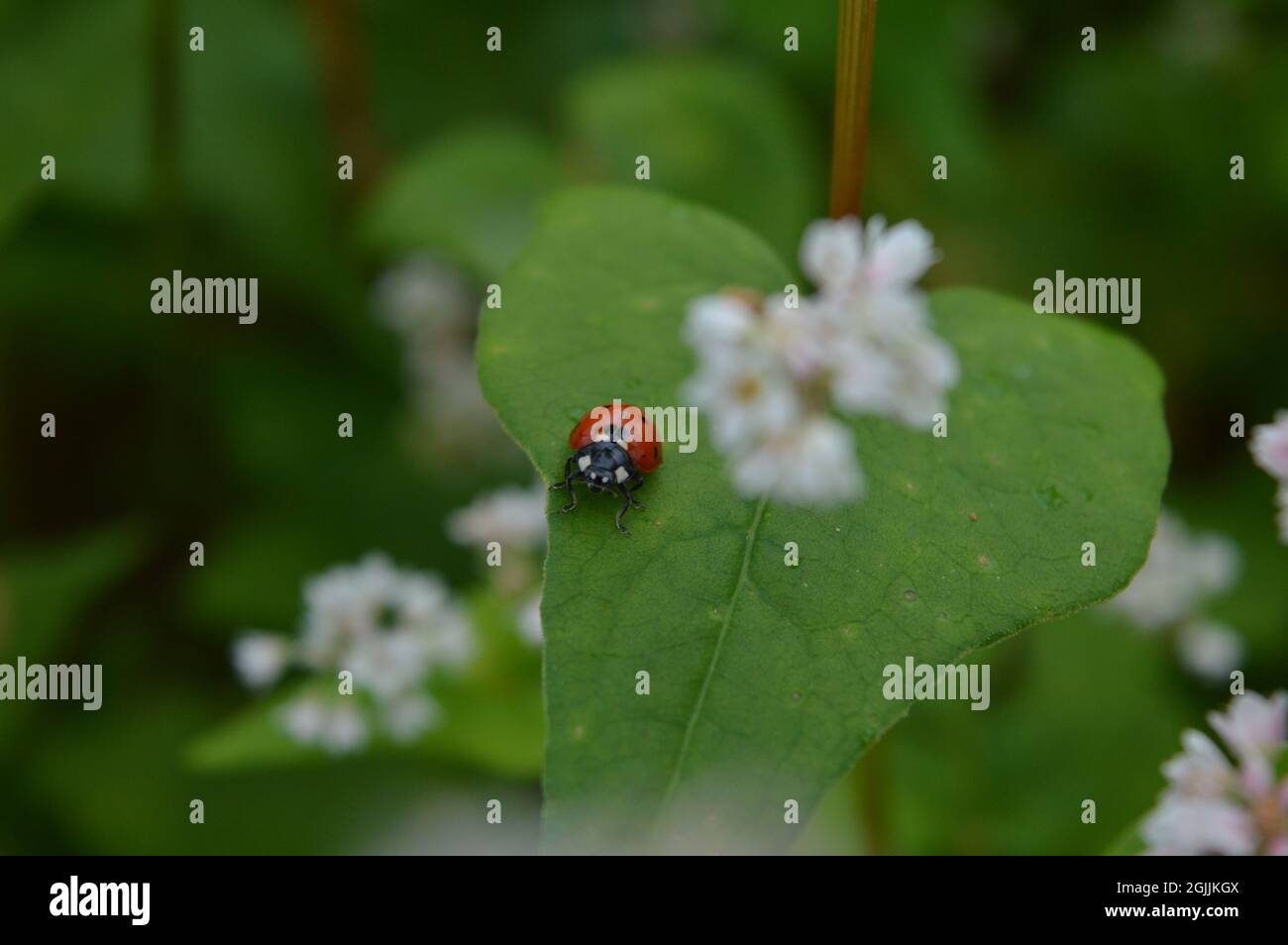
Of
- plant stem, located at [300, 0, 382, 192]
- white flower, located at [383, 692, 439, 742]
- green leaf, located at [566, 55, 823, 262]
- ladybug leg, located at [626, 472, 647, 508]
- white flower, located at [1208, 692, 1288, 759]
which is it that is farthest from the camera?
plant stem, located at [300, 0, 382, 192]

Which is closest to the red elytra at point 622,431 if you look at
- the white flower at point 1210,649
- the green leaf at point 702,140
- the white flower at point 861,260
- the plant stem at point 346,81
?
the white flower at point 861,260

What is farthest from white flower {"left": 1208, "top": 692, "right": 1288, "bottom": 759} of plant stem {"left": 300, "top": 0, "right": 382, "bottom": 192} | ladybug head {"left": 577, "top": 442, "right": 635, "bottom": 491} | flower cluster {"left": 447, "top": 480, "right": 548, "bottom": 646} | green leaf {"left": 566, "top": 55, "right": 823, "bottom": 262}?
plant stem {"left": 300, "top": 0, "right": 382, "bottom": 192}

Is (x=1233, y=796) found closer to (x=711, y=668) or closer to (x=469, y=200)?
(x=711, y=668)

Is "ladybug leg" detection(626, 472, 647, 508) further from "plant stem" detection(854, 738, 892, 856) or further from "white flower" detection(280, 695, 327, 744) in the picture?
"white flower" detection(280, 695, 327, 744)

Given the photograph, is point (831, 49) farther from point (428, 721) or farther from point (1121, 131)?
point (428, 721)

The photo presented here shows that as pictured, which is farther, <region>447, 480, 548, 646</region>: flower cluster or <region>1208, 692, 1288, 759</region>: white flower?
<region>447, 480, 548, 646</region>: flower cluster

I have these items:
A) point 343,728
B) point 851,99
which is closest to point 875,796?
point 343,728
